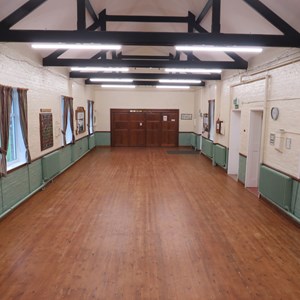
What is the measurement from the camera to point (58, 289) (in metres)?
3.07

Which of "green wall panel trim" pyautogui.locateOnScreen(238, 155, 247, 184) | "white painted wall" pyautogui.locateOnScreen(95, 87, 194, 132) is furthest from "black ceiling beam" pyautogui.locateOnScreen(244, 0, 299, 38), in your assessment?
"white painted wall" pyautogui.locateOnScreen(95, 87, 194, 132)

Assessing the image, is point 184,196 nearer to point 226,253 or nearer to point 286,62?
point 226,253

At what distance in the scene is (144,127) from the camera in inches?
565

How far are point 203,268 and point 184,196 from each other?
2956 mm

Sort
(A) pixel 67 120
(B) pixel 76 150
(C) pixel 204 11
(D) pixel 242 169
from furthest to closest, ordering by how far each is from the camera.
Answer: (B) pixel 76 150 < (A) pixel 67 120 < (D) pixel 242 169 < (C) pixel 204 11

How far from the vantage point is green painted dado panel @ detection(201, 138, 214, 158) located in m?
10.7

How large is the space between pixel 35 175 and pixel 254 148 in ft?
17.7

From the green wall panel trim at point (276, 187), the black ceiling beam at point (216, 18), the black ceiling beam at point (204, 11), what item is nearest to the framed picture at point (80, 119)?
the black ceiling beam at point (204, 11)

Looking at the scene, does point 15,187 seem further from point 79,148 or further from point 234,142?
point 234,142

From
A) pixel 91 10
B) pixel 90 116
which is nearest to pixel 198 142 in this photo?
pixel 90 116

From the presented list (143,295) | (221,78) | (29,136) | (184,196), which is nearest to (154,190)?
(184,196)

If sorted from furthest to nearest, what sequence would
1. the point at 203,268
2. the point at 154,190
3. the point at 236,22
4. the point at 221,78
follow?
the point at 221,78
the point at 154,190
the point at 236,22
the point at 203,268

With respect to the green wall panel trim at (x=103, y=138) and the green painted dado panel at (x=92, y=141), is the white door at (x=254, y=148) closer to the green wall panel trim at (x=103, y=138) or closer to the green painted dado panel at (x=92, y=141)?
the green painted dado panel at (x=92, y=141)

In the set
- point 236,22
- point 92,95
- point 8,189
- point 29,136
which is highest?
point 236,22
